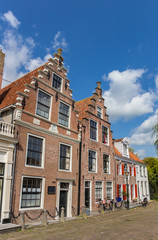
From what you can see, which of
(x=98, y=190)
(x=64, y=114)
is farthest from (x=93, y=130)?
(x=98, y=190)

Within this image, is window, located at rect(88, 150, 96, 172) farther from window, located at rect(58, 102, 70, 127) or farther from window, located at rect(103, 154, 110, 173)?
window, located at rect(58, 102, 70, 127)

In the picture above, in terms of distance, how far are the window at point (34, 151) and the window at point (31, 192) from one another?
3.69ft

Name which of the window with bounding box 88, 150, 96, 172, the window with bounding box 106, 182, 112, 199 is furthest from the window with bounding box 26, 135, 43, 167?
the window with bounding box 106, 182, 112, 199

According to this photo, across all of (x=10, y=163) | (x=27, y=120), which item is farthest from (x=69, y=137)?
(x=10, y=163)

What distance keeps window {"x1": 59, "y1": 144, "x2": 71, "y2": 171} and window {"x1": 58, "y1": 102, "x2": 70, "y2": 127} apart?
199 centimetres

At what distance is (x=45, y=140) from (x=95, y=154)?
7.74 m

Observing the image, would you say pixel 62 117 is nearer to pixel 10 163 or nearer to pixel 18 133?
pixel 18 133

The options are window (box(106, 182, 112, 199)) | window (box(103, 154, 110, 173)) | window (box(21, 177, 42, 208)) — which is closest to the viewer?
window (box(21, 177, 42, 208))

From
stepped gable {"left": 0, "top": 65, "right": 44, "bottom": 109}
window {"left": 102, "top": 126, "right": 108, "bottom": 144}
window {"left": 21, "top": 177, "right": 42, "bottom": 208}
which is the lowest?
window {"left": 21, "top": 177, "right": 42, "bottom": 208}

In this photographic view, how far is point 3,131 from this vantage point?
12.2 metres

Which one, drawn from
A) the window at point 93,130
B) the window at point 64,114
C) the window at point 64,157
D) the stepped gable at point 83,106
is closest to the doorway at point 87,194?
the window at point 64,157

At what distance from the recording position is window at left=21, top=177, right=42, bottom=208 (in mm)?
12715

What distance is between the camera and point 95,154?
21.0m

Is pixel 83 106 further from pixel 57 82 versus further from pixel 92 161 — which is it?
pixel 92 161
